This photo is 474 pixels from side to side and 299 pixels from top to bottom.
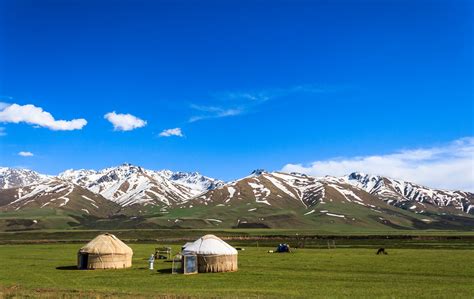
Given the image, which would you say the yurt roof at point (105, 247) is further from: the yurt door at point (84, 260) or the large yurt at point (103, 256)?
the yurt door at point (84, 260)

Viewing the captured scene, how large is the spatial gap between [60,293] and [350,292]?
19.8 meters

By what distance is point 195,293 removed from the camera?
3459 centimetres

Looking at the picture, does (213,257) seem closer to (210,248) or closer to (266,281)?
(210,248)

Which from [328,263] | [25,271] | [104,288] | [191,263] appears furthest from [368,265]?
[25,271]

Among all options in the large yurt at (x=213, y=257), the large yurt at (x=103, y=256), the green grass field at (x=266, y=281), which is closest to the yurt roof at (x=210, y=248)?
the large yurt at (x=213, y=257)

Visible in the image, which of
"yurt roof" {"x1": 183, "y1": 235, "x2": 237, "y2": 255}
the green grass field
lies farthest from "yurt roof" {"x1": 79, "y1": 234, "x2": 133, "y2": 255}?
"yurt roof" {"x1": 183, "y1": 235, "x2": 237, "y2": 255}

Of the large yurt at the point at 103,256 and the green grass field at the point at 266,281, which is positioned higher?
the large yurt at the point at 103,256

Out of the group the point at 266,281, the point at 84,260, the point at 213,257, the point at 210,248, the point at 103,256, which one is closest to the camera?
the point at 266,281

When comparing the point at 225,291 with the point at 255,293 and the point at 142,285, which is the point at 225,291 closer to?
the point at 255,293

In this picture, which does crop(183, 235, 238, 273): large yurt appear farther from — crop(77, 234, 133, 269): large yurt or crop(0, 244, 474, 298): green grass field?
crop(77, 234, 133, 269): large yurt

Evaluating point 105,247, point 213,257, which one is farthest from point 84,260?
point 213,257

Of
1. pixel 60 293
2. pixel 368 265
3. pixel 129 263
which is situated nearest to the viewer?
pixel 60 293

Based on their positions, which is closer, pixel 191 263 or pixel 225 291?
pixel 225 291

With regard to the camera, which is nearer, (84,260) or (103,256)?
(103,256)
